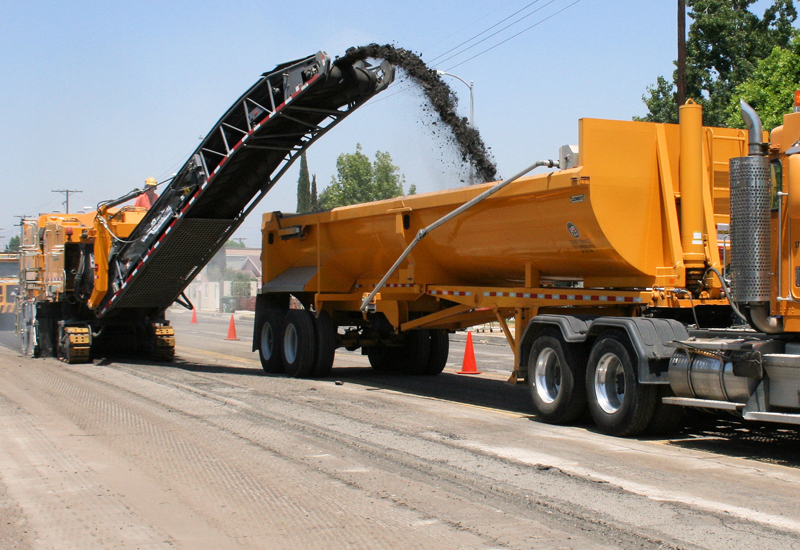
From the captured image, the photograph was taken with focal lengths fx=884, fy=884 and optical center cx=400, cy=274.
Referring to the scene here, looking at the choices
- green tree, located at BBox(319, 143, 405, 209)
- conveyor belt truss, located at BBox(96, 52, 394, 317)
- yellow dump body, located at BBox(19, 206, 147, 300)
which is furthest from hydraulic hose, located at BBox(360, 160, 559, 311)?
green tree, located at BBox(319, 143, 405, 209)

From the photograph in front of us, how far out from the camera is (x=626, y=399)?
29.3 feet

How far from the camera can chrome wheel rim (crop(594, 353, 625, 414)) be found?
925cm

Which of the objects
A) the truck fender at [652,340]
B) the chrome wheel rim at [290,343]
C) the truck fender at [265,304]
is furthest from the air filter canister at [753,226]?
the truck fender at [265,304]

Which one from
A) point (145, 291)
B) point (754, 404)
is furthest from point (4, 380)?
point (754, 404)

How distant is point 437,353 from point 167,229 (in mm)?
5469

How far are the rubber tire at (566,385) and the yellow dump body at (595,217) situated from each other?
92cm

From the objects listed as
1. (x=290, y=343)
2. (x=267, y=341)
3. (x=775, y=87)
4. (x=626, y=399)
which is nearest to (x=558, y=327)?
(x=626, y=399)

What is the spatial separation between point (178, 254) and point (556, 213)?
9.23m

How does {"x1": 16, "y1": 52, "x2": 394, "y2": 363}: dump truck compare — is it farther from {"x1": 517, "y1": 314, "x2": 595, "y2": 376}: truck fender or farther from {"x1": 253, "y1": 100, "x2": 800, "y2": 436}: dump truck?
{"x1": 517, "y1": 314, "x2": 595, "y2": 376}: truck fender

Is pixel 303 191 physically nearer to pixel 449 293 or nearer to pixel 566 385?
pixel 449 293

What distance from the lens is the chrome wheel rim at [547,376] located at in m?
10.2

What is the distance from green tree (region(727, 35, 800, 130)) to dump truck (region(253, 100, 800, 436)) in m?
12.8

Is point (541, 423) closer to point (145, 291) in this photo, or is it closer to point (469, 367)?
point (469, 367)

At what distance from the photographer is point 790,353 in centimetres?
787
